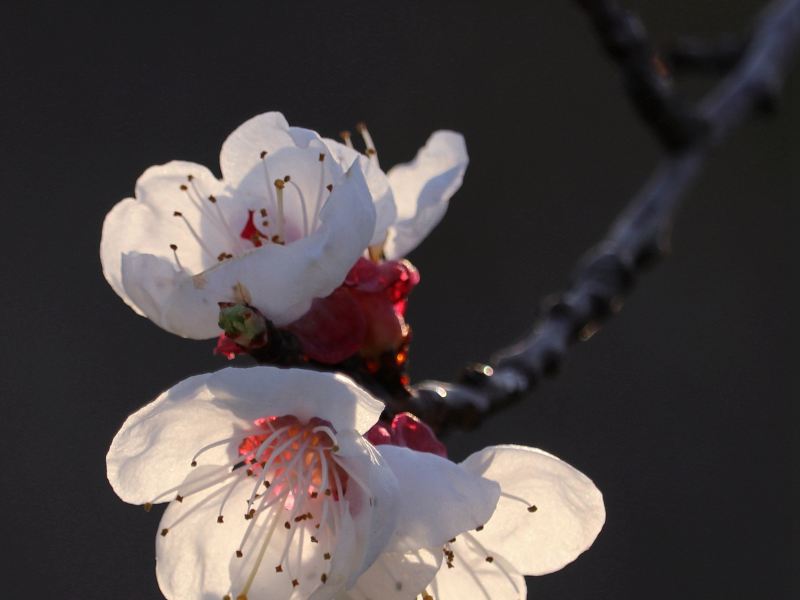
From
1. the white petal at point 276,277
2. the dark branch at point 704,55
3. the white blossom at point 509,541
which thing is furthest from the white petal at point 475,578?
the dark branch at point 704,55

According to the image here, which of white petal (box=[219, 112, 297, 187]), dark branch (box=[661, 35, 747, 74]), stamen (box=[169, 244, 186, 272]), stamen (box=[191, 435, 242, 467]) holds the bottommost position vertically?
dark branch (box=[661, 35, 747, 74])

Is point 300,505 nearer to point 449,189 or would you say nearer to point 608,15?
point 449,189

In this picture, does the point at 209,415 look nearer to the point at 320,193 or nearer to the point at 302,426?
the point at 302,426

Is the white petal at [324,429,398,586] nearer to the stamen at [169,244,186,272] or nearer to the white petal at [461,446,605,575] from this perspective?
the white petal at [461,446,605,575]

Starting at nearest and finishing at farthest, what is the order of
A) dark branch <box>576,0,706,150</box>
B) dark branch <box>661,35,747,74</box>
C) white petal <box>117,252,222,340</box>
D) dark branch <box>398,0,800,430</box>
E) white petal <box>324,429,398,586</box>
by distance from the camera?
white petal <box>324,429,398,586</box> < white petal <box>117,252,222,340</box> < dark branch <box>398,0,800,430</box> < dark branch <box>576,0,706,150</box> < dark branch <box>661,35,747,74</box>

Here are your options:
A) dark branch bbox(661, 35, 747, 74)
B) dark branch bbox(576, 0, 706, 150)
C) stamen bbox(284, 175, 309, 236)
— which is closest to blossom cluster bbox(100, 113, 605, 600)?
stamen bbox(284, 175, 309, 236)

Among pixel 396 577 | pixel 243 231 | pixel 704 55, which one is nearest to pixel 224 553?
pixel 396 577
